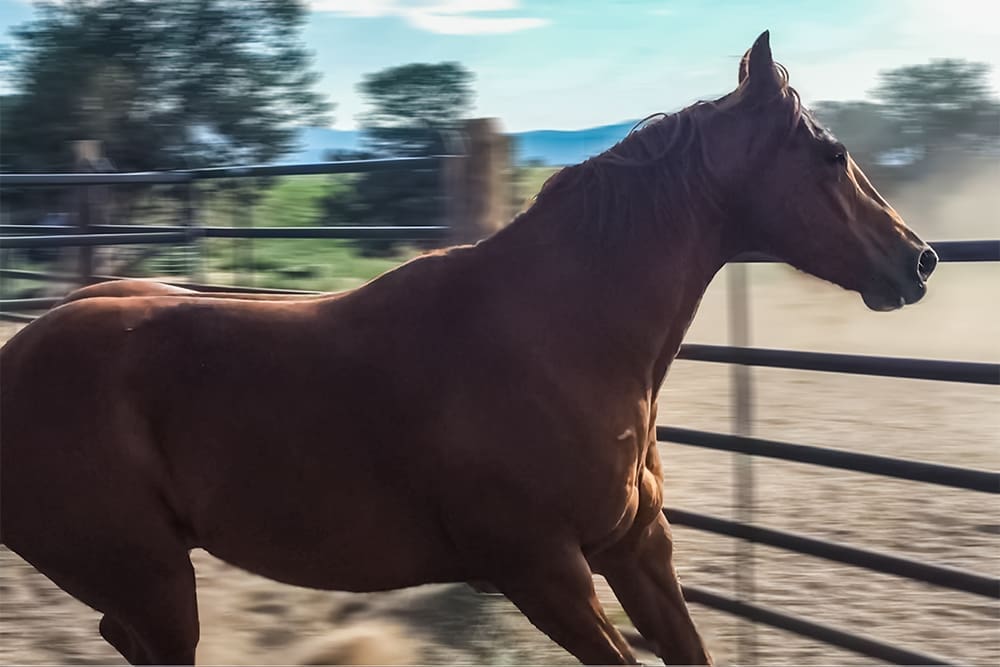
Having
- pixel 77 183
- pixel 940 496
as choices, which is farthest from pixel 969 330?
pixel 77 183

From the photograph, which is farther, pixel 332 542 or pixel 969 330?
pixel 969 330

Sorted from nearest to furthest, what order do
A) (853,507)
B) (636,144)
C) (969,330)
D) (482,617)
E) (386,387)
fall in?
1. (386,387)
2. (636,144)
3. (482,617)
4. (853,507)
5. (969,330)

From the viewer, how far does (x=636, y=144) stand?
250 cm

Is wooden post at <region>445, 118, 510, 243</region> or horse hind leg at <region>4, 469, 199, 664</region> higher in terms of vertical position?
wooden post at <region>445, 118, 510, 243</region>

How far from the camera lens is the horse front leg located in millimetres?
2668

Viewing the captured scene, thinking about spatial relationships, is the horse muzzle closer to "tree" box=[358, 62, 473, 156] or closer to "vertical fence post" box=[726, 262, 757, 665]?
"vertical fence post" box=[726, 262, 757, 665]

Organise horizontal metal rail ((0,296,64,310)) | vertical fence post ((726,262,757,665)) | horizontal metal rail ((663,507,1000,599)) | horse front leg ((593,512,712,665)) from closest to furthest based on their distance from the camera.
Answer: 1. horse front leg ((593,512,712,665))
2. horizontal metal rail ((663,507,1000,599))
3. vertical fence post ((726,262,757,665))
4. horizontal metal rail ((0,296,64,310))

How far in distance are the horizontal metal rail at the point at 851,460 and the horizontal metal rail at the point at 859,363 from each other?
0.73ft

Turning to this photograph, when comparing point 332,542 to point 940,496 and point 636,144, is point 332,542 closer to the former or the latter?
point 636,144

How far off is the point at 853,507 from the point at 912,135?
586 inches

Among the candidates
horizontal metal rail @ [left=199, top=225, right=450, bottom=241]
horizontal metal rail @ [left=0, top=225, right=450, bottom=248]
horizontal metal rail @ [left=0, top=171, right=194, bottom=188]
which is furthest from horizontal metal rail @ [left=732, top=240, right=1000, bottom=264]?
horizontal metal rail @ [left=0, top=171, right=194, bottom=188]

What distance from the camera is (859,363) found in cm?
304

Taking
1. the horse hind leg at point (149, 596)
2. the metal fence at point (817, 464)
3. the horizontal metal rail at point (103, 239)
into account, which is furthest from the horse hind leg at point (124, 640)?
the horizontal metal rail at point (103, 239)

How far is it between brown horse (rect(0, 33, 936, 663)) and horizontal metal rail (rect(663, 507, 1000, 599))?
2.64 ft
